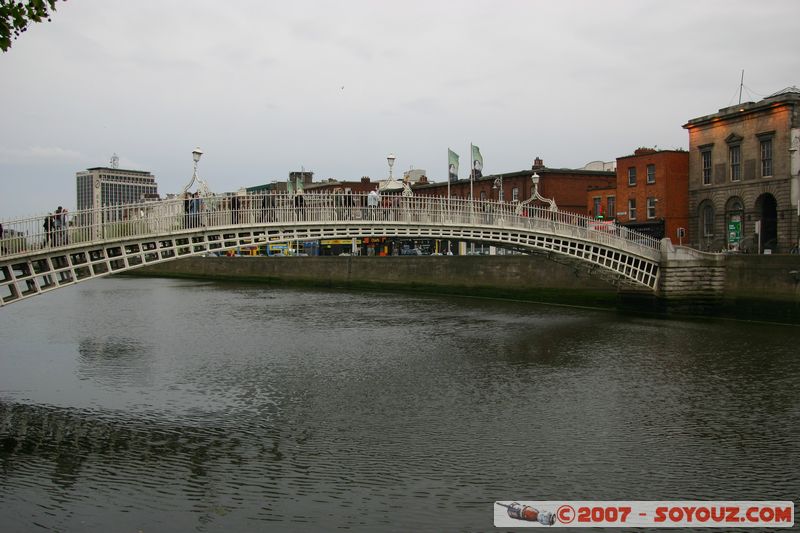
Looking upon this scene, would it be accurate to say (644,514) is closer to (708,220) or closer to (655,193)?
(708,220)

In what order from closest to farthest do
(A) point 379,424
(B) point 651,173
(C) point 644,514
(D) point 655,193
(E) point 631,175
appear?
(C) point 644,514 < (A) point 379,424 < (D) point 655,193 < (B) point 651,173 < (E) point 631,175

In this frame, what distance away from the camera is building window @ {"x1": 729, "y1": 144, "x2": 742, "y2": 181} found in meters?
37.3

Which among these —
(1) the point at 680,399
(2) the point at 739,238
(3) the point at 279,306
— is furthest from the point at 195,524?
(2) the point at 739,238

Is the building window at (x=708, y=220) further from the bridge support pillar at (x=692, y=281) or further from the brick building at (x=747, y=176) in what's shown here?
the bridge support pillar at (x=692, y=281)

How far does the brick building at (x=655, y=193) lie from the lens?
41.4 meters

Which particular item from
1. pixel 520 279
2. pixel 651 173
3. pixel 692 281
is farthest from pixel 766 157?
pixel 520 279

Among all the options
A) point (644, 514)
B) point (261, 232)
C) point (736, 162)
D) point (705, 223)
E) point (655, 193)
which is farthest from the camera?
point (655, 193)

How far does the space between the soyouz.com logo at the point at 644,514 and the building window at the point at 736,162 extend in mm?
31025

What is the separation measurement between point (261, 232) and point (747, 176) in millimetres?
24520

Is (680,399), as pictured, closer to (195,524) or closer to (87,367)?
(195,524)

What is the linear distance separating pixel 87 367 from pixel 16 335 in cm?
864

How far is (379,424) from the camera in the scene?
44.5 feet

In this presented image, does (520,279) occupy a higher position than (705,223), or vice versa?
(705,223)

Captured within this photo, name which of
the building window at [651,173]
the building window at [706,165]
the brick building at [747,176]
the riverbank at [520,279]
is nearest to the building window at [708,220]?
the brick building at [747,176]
